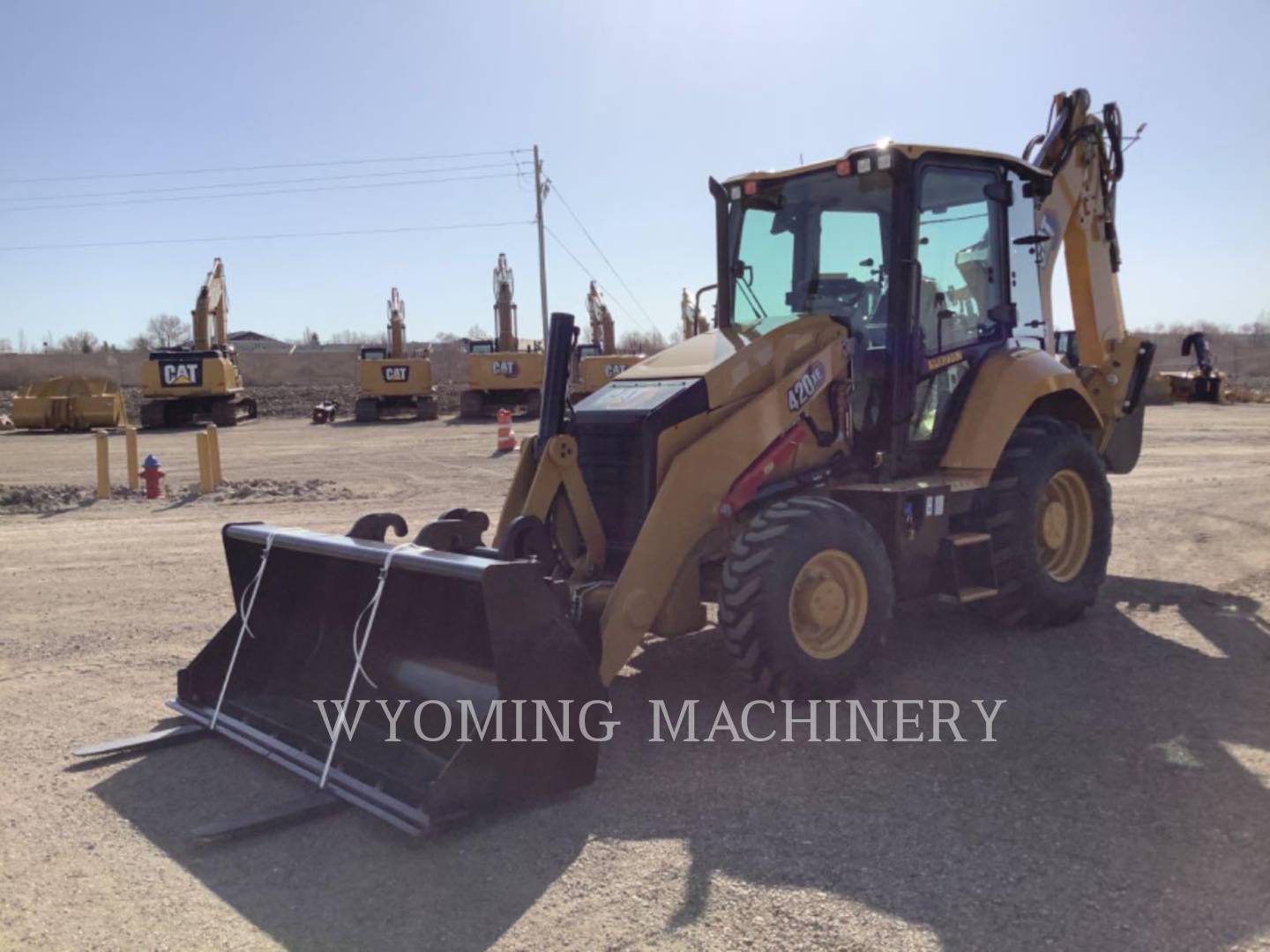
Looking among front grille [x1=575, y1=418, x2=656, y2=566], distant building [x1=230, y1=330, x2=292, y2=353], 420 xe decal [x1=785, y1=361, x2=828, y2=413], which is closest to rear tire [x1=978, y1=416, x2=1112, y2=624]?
420 xe decal [x1=785, y1=361, x2=828, y2=413]

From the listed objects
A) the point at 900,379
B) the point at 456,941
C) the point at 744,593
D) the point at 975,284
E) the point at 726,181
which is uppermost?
the point at 726,181

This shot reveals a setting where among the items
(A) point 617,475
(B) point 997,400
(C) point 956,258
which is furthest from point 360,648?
(C) point 956,258

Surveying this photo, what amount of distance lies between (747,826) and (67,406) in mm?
31524

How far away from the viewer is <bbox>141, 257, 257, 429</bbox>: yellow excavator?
31.8 m

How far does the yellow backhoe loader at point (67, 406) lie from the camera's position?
30.8 metres

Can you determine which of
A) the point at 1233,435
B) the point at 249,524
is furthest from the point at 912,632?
the point at 1233,435

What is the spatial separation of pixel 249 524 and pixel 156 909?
2.67 metres

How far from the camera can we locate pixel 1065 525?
7.28m

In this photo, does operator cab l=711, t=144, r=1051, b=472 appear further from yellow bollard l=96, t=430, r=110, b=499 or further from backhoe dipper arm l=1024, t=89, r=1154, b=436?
yellow bollard l=96, t=430, r=110, b=499

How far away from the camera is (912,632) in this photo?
700 cm

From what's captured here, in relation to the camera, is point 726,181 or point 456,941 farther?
point 726,181

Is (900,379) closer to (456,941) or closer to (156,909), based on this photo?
(456,941)

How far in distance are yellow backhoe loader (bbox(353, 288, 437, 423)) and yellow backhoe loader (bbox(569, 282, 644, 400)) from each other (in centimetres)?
515

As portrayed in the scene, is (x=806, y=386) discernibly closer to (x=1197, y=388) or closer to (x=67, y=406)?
(x=67, y=406)
